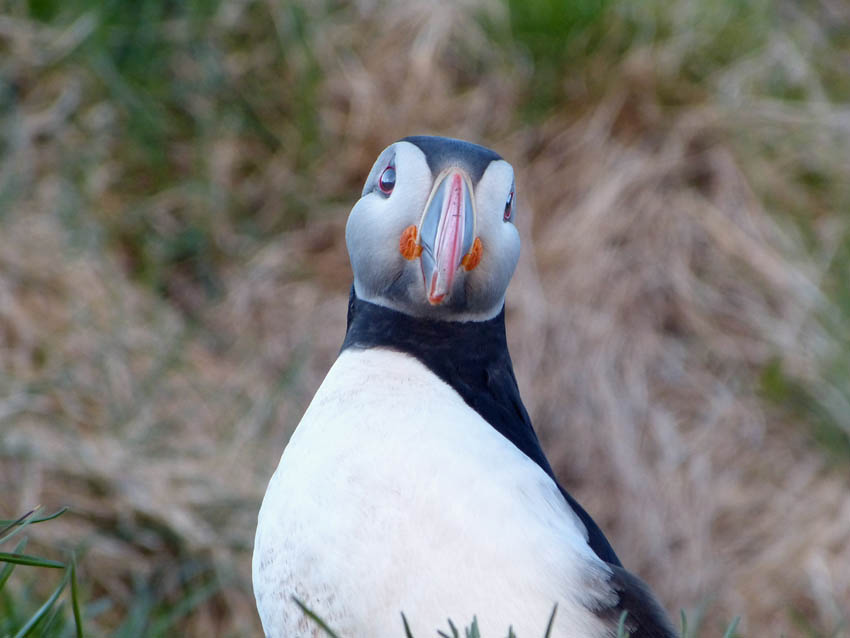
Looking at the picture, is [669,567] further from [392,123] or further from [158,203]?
[158,203]

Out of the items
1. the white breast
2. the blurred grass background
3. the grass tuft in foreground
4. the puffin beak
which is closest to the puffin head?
the puffin beak

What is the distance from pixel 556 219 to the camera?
5.20m

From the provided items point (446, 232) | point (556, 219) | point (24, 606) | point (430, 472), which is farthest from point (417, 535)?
point (556, 219)

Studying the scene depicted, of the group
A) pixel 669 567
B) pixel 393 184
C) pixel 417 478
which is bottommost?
pixel 669 567

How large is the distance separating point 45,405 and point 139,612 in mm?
1704

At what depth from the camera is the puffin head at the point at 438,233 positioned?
2021mm

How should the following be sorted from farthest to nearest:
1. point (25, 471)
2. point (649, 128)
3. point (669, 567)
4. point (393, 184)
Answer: point (649, 128), point (669, 567), point (25, 471), point (393, 184)

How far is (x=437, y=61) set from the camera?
210 inches

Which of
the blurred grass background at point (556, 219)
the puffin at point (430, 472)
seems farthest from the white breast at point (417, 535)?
the blurred grass background at point (556, 219)

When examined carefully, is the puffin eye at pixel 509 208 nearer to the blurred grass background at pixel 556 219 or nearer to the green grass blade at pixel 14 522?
the green grass blade at pixel 14 522

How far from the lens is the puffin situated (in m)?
1.80

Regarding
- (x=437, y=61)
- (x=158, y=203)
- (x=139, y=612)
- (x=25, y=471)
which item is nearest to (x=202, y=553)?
(x=25, y=471)

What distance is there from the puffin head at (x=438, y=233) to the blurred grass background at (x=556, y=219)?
2.32m

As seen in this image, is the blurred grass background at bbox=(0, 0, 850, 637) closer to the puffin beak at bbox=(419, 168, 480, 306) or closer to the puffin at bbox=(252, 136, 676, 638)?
the puffin at bbox=(252, 136, 676, 638)
